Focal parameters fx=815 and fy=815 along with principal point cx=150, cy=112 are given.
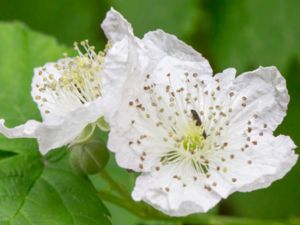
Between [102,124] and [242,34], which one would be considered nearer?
[102,124]

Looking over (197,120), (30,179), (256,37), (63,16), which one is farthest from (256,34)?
(30,179)

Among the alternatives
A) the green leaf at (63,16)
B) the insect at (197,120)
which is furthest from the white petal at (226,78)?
the green leaf at (63,16)

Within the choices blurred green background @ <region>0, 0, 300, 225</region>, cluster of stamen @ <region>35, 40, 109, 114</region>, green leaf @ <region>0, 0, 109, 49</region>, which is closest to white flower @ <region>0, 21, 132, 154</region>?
cluster of stamen @ <region>35, 40, 109, 114</region>

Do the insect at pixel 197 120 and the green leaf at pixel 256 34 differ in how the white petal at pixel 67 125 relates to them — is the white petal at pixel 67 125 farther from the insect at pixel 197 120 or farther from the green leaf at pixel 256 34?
the green leaf at pixel 256 34

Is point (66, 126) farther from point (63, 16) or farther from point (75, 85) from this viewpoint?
point (63, 16)

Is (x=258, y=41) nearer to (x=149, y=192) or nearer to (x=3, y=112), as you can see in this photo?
(x=3, y=112)

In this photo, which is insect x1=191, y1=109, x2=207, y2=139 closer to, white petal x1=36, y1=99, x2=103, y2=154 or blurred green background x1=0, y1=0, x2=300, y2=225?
white petal x1=36, y1=99, x2=103, y2=154

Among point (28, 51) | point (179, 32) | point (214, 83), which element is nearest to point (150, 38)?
point (214, 83)
